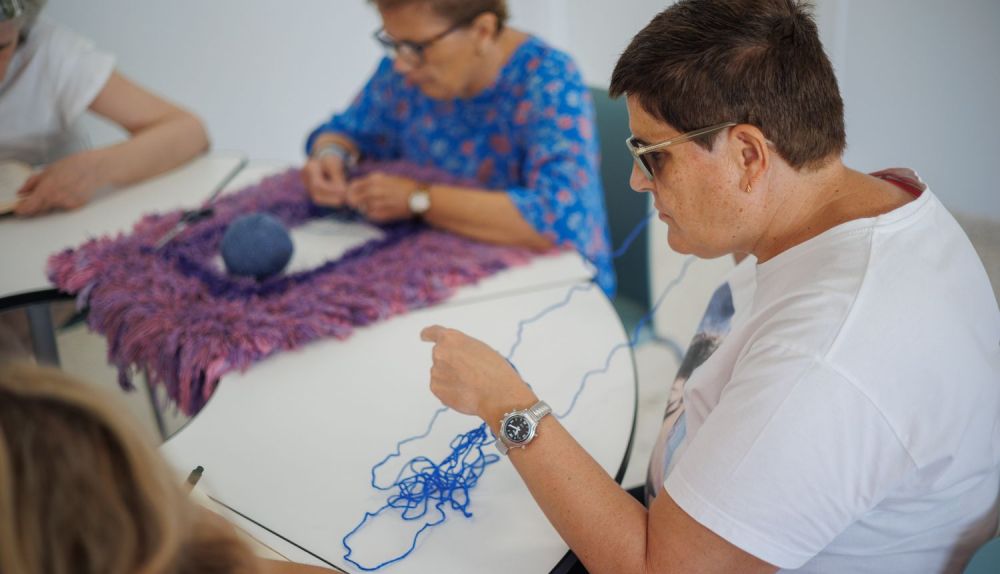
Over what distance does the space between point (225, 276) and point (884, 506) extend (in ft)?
3.76

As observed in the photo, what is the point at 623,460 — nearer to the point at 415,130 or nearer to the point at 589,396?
the point at 589,396

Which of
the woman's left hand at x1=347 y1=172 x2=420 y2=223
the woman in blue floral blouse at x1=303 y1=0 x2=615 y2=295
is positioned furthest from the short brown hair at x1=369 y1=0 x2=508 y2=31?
the woman's left hand at x1=347 y1=172 x2=420 y2=223

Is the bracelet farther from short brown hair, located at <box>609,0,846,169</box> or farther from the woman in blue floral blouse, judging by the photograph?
short brown hair, located at <box>609,0,846,169</box>

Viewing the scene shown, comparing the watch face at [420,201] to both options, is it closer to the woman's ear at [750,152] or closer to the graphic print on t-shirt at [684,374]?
the graphic print on t-shirt at [684,374]

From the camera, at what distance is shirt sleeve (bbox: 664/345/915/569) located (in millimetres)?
784

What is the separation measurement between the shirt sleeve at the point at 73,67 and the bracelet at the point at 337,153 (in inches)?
22.3

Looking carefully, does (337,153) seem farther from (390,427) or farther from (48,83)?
(390,427)

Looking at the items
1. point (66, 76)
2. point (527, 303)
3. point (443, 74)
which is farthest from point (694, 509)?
point (66, 76)

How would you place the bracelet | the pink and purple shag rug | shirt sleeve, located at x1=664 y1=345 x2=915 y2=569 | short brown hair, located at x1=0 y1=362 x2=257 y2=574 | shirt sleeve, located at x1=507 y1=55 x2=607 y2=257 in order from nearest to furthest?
short brown hair, located at x1=0 y1=362 x2=257 y2=574
shirt sleeve, located at x1=664 y1=345 x2=915 y2=569
the pink and purple shag rug
shirt sleeve, located at x1=507 y1=55 x2=607 y2=257
the bracelet

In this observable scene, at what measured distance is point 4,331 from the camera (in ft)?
6.33

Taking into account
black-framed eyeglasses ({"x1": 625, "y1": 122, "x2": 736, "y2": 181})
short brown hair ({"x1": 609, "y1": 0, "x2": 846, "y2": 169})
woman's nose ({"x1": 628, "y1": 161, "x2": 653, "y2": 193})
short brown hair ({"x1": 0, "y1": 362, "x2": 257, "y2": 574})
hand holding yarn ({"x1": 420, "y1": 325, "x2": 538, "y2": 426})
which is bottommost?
hand holding yarn ({"x1": 420, "y1": 325, "x2": 538, "y2": 426})

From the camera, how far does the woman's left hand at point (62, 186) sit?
185 cm

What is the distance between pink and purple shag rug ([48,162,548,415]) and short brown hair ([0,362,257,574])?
71 centimetres

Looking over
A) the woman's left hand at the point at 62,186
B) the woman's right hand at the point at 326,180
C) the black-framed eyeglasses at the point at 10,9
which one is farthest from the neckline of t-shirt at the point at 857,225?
the black-framed eyeglasses at the point at 10,9
